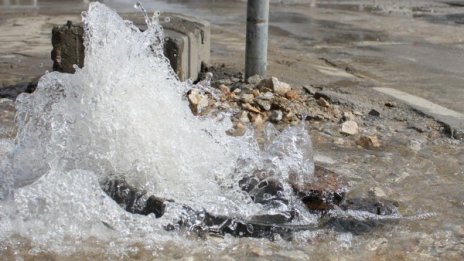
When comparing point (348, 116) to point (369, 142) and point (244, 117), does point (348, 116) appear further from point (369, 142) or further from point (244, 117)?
point (244, 117)

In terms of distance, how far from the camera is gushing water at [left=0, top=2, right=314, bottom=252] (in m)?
3.32

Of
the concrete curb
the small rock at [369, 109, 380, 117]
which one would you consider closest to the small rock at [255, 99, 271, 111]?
the small rock at [369, 109, 380, 117]

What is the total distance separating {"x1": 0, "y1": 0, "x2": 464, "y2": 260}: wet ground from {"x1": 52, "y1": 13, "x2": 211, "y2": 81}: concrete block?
73 centimetres

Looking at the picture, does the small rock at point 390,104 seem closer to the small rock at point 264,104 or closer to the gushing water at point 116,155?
the small rock at point 264,104

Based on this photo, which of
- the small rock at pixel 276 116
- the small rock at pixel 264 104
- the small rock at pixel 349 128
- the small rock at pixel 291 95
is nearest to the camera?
the small rock at pixel 349 128

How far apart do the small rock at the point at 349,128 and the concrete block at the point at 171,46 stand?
1.51 m

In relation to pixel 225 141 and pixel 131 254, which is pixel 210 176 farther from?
pixel 131 254

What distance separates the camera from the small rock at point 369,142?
15.9 feet

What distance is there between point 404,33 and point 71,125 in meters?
8.88

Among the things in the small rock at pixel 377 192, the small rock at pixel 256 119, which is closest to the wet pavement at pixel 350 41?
the small rock at pixel 256 119

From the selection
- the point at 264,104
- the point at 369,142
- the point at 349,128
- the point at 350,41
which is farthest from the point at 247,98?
the point at 350,41

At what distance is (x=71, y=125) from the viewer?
386 centimetres

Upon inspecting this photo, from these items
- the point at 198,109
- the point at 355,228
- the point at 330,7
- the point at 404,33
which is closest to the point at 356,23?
the point at 404,33

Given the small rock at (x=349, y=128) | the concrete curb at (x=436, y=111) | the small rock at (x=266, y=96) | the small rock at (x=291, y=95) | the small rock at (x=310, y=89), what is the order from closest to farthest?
the small rock at (x=349, y=128), the concrete curb at (x=436, y=111), the small rock at (x=266, y=96), the small rock at (x=291, y=95), the small rock at (x=310, y=89)
